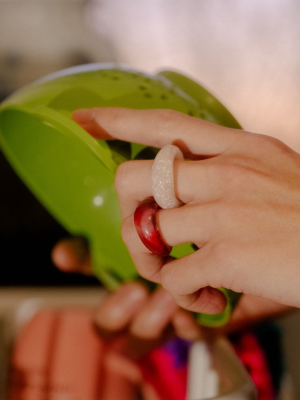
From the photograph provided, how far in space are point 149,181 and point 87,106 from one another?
16 centimetres

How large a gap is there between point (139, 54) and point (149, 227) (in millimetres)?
1051

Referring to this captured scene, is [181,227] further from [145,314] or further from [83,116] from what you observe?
[145,314]

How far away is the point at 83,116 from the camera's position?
43 centimetres

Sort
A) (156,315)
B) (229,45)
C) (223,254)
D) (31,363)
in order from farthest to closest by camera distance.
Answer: (229,45) < (31,363) < (156,315) < (223,254)

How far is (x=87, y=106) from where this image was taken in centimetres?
46

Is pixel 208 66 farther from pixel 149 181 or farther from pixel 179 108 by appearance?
pixel 149 181

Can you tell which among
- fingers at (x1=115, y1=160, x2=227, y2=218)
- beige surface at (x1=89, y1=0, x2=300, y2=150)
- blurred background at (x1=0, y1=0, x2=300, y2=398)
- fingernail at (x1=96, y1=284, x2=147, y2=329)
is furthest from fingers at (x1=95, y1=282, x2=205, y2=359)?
beige surface at (x1=89, y1=0, x2=300, y2=150)

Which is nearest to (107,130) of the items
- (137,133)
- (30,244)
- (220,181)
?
(137,133)

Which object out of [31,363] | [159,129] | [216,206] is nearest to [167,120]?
[159,129]

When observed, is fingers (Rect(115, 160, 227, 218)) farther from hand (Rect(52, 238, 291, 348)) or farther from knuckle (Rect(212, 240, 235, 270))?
hand (Rect(52, 238, 291, 348))

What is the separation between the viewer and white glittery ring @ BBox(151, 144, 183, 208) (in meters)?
0.37

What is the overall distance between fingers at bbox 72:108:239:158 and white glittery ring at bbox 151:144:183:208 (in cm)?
4

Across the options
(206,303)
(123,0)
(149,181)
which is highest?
(123,0)

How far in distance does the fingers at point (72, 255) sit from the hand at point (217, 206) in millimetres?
312
